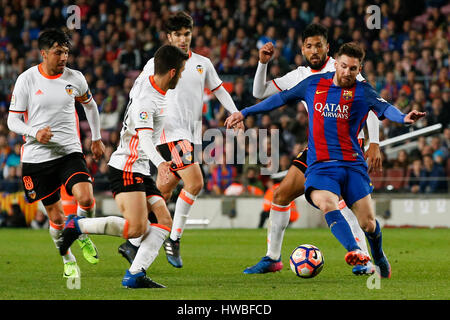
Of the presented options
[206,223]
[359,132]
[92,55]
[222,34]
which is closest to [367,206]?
[359,132]

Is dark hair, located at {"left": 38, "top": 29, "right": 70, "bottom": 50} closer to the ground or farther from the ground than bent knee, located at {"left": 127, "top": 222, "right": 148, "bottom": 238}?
farther from the ground

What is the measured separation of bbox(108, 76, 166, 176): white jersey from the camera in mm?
6992

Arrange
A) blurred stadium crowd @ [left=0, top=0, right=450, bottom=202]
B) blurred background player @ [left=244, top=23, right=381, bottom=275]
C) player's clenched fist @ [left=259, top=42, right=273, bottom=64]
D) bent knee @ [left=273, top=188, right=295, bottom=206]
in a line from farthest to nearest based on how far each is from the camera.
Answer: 1. blurred stadium crowd @ [left=0, top=0, right=450, bottom=202]
2. bent knee @ [left=273, top=188, right=295, bottom=206]
3. blurred background player @ [left=244, top=23, right=381, bottom=275]
4. player's clenched fist @ [left=259, top=42, right=273, bottom=64]

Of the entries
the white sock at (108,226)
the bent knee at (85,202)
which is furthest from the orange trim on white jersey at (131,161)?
the bent knee at (85,202)

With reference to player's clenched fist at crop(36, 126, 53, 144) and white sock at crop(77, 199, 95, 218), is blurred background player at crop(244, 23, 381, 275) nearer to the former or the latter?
white sock at crop(77, 199, 95, 218)

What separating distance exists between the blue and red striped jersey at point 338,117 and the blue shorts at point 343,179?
0.08m

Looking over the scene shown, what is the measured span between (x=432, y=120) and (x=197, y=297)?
11.9 m

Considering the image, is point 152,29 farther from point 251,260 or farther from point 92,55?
point 251,260

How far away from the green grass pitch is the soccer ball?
0.33 ft

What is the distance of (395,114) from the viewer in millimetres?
7059

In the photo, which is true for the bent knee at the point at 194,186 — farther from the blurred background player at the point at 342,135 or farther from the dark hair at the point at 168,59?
the dark hair at the point at 168,59

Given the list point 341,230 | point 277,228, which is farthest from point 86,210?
point 341,230

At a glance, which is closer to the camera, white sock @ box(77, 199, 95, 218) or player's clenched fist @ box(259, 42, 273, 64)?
player's clenched fist @ box(259, 42, 273, 64)

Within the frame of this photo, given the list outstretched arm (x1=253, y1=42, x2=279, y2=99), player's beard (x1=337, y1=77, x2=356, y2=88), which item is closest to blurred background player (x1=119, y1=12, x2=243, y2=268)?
outstretched arm (x1=253, y1=42, x2=279, y2=99)
